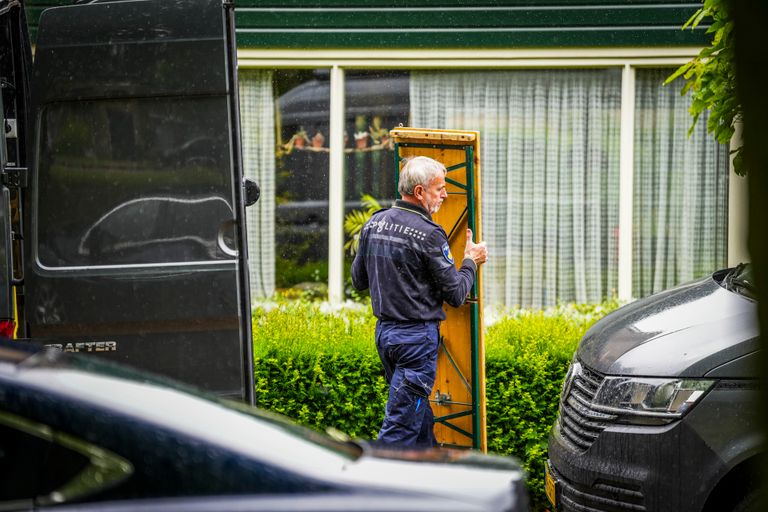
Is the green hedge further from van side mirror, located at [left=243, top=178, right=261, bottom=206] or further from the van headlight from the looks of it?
the van headlight

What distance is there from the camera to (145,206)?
5.39m

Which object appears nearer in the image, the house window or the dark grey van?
the dark grey van

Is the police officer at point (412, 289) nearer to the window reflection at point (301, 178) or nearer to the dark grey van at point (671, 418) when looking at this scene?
the dark grey van at point (671, 418)

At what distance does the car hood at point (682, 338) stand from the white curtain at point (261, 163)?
180 inches

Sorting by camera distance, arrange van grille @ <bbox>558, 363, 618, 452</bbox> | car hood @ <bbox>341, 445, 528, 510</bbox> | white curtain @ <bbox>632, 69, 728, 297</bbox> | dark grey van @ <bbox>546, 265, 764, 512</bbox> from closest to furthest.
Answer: car hood @ <bbox>341, 445, 528, 510</bbox> < dark grey van @ <bbox>546, 265, 764, 512</bbox> < van grille @ <bbox>558, 363, 618, 452</bbox> < white curtain @ <bbox>632, 69, 728, 297</bbox>

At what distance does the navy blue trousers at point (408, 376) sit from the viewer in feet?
18.7

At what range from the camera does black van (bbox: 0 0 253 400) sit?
5375 millimetres

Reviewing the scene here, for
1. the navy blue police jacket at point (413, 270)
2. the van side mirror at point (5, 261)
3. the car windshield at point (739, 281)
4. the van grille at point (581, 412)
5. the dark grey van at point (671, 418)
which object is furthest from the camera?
the navy blue police jacket at point (413, 270)

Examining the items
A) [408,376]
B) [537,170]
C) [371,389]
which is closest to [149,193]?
[408,376]

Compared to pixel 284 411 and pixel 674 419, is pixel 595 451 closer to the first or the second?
pixel 674 419

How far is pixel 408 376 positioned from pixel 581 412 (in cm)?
109

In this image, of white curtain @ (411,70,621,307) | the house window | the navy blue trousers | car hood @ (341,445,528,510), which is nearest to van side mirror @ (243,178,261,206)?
the navy blue trousers

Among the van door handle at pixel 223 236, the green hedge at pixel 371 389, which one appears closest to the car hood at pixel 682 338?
the green hedge at pixel 371 389

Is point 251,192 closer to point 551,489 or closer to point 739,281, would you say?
point 551,489
